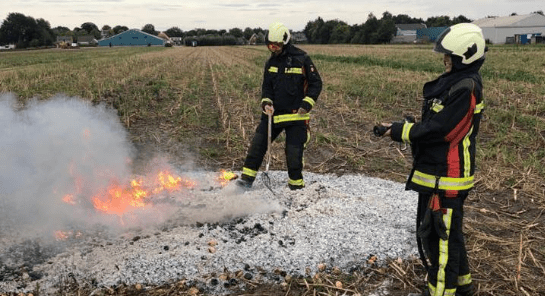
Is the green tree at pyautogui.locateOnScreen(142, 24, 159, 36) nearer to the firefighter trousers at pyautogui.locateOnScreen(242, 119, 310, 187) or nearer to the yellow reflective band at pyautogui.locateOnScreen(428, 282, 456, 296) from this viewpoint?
the firefighter trousers at pyautogui.locateOnScreen(242, 119, 310, 187)

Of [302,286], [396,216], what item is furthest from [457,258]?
[396,216]

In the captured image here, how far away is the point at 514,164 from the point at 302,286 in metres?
5.03

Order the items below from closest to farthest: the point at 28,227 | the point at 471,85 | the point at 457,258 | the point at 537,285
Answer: the point at 471,85
the point at 457,258
the point at 537,285
the point at 28,227

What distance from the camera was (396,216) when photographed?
202 inches

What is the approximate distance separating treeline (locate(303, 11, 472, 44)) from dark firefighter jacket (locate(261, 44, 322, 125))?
79.1 m

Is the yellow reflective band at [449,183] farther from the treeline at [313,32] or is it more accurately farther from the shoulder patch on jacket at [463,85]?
the treeline at [313,32]

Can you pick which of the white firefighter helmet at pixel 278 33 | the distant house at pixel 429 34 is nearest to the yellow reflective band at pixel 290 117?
the white firefighter helmet at pixel 278 33

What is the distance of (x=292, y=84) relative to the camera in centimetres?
571

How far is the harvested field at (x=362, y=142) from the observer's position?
158 inches

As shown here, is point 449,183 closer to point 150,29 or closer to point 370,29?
point 370,29

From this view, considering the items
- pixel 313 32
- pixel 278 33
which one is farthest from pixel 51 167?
pixel 313 32

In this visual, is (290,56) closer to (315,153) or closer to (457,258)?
(315,153)

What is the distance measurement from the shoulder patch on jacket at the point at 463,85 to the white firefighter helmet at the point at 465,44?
0.15 m

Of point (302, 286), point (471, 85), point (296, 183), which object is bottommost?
point (302, 286)
